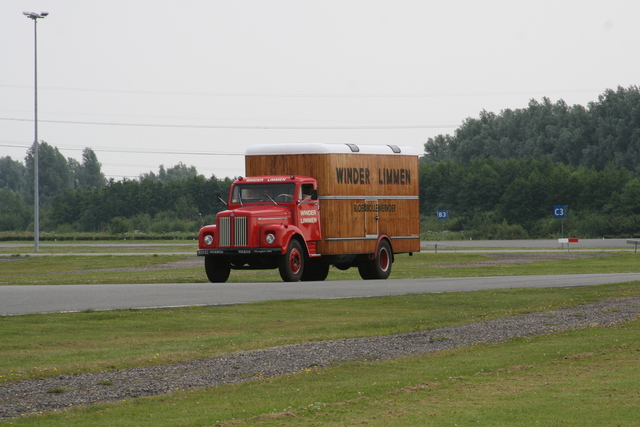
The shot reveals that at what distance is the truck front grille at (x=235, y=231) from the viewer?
26.0 metres

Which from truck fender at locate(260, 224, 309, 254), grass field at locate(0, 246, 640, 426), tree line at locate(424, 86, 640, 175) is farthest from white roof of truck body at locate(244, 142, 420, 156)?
tree line at locate(424, 86, 640, 175)

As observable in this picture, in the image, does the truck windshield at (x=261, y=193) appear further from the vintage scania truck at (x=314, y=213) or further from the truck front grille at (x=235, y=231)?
the truck front grille at (x=235, y=231)

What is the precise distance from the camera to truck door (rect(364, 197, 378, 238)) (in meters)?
28.4

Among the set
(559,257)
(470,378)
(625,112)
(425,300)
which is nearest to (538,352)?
(470,378)

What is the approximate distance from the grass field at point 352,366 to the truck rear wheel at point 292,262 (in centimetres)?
590

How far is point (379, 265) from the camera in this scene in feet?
95.9

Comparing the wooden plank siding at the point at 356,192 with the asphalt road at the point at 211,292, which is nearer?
the asphalt road at the point at 211,292

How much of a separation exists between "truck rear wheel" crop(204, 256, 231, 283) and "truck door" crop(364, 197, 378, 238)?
14.2 ft

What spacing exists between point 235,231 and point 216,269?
67.3 inches

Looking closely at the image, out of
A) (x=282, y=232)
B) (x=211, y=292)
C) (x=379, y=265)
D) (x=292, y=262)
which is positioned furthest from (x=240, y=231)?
(x=379, y=265)

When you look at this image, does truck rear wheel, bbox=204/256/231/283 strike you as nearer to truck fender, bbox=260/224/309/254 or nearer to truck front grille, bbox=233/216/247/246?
truck front grille, bbox=233/216/247/246

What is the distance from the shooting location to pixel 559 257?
1861 inches

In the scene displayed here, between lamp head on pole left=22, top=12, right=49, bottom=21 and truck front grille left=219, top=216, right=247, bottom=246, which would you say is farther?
lamp head on pole left=22, top=12, right=49, bottom=21

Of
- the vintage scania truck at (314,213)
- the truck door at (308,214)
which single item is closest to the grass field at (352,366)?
the vintage scania truck at (314,213)
